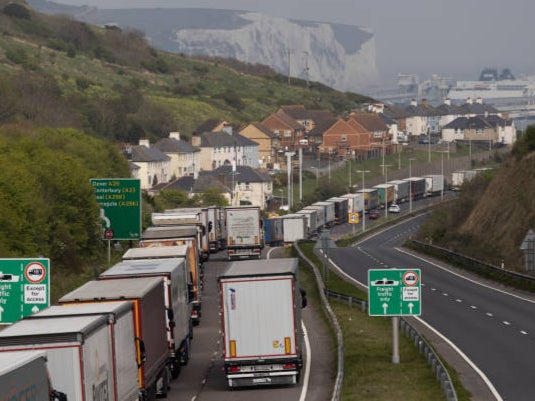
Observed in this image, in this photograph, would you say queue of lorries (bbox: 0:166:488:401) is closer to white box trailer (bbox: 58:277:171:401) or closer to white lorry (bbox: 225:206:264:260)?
white box trailer (bbox: 58:277:171:401)

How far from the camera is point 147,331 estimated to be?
94.5 ft

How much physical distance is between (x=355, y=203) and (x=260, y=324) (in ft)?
365

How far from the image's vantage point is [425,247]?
3634 inches

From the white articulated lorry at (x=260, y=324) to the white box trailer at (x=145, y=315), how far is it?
159 cm

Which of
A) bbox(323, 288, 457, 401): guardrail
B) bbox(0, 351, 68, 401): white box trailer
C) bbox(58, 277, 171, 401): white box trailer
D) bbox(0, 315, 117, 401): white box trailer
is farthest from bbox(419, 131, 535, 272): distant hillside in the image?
bbox(0, 351, 68, 401): white box trailer

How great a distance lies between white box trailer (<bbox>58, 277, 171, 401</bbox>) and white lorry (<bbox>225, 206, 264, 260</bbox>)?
4792 cm

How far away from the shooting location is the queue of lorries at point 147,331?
20516 mm

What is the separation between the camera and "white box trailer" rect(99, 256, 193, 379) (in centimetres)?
3409

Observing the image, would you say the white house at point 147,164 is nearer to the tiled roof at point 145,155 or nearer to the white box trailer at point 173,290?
the tiled roof at point 145,155

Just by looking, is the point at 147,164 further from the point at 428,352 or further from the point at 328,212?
the point at 428,352

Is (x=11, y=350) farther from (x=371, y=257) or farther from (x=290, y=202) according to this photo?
(x=290, y=202)

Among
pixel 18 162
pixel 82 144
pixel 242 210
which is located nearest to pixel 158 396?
pixel 18 162

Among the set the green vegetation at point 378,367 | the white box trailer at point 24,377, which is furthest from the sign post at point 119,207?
the white box trailer at point 24,377

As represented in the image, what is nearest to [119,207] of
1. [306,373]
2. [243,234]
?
[306,373]
